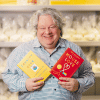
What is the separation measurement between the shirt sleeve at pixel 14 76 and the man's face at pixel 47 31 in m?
0.25

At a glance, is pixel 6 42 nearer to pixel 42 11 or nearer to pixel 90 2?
pixel 42 11

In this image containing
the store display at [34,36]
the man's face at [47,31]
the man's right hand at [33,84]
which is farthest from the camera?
the store display at [34,36]

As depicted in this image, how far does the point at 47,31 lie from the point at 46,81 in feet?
1.30

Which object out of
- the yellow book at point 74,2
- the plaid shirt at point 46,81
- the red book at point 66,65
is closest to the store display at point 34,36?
the yellow book at point 74,2

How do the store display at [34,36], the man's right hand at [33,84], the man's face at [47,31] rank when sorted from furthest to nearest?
the store display at [34,36], the man's face at [47,31], the man's right hand at [33,84]

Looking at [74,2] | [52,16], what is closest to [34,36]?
[52,16]

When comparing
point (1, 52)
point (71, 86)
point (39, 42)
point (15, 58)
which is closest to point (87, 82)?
point (71, 86)

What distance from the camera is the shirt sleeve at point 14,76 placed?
117 cm

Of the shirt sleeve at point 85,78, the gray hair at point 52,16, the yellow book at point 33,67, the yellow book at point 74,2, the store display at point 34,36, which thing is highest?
the yellow book at point 74,2

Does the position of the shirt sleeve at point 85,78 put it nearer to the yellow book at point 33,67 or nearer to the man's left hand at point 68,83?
the man's left hand at point 68,83

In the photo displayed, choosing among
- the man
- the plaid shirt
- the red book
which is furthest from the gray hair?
the red book

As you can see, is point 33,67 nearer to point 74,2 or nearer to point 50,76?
point 50,76

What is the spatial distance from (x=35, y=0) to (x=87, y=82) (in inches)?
41.3

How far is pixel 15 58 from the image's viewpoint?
1263 millimetres
